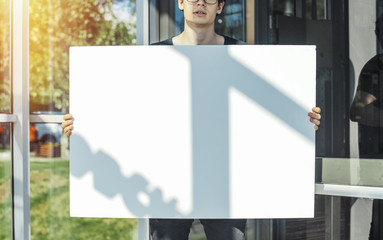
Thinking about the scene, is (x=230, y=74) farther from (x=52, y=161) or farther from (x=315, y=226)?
(x=52, y=161)

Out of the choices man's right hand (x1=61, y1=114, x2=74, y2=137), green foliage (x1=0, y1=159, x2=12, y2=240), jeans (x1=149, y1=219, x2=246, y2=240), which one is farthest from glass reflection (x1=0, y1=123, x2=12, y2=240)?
jeans (x1=149, y1=219, x2=246, y2=240)

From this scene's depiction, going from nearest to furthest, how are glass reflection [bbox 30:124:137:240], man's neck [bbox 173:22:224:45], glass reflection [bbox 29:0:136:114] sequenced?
man's neck [bbox 173:22:224:45]
glass reflection [bbox 30:124:137:240]
glass reflection [bbox 29:0:136:114]

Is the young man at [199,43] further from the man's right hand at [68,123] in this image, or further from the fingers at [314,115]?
the fingers at [314,115]

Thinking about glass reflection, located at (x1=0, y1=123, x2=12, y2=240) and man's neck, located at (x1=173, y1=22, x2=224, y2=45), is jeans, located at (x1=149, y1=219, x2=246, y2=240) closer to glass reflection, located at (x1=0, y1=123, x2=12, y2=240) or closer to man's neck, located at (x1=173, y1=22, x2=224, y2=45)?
man's neck, located at (x1=173, y1=22, x2=224, y2=45)

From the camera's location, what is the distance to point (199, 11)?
1890 millimetres

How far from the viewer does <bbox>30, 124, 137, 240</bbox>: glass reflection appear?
9.80ft

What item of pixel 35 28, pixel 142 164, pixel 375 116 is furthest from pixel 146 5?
pixel 375 116

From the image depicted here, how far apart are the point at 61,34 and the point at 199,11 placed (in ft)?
7.72

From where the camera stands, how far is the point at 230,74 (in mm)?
1887

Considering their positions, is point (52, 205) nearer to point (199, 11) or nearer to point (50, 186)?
point (50, 186)

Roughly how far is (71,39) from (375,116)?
260 cm

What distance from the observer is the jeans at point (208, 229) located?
1.93 meters

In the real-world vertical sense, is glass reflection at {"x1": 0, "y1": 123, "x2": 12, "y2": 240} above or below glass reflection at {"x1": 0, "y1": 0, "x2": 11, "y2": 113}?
below

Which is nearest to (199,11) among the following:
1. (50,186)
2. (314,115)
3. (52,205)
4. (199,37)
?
(199,37)
